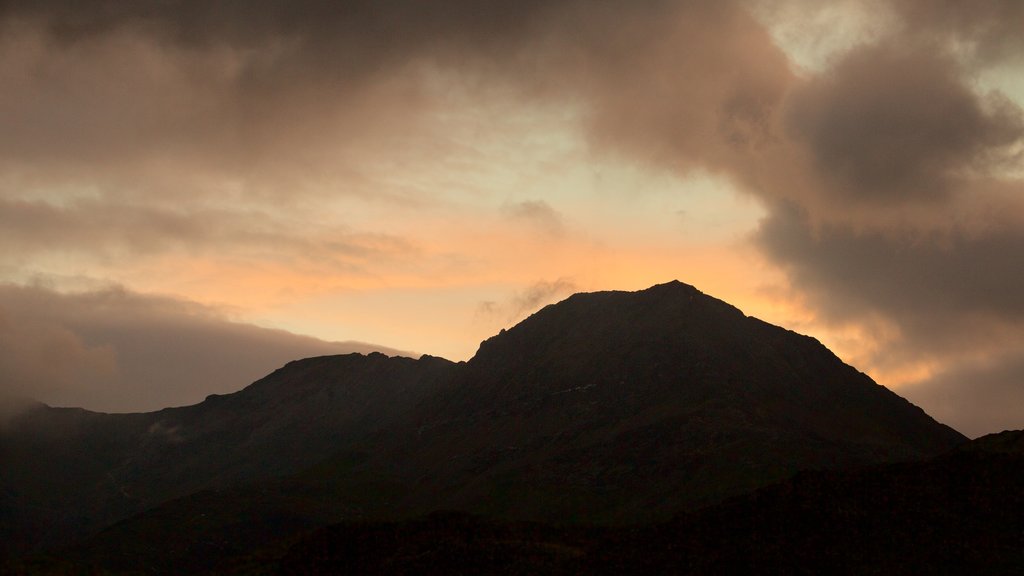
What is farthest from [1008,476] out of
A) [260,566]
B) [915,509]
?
[260,566]

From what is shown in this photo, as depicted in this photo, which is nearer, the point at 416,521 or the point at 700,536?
the point at 700,536

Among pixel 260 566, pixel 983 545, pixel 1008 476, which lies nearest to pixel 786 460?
pixel 1008 476

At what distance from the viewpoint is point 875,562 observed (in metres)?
95.8

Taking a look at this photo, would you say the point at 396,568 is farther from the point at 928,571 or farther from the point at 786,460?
the point at 786,460

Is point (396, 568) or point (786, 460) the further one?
point (786, 460)

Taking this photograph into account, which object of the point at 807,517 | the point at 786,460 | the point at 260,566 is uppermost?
the point at 786,460

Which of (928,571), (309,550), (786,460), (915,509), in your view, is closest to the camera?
(928,571)

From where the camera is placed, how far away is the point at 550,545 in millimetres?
119188

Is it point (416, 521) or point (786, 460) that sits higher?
point (786, 460)

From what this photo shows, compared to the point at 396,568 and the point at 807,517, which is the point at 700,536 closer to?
the point at 807,517

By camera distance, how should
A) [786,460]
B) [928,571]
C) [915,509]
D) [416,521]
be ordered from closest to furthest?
[928,571] < [915,509] < [416,521] < [786,460]

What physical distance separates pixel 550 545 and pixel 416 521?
25326mm

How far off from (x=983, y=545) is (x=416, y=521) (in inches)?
2958

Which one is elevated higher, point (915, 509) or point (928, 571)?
point (915, 509)
